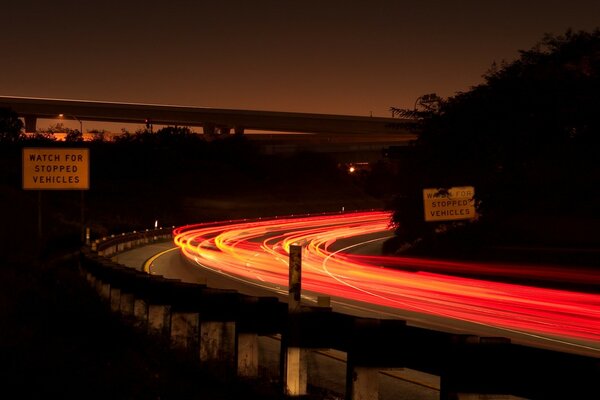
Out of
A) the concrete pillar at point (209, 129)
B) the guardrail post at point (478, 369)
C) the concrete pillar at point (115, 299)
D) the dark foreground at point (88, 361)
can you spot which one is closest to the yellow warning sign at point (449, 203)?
the concrete pillar at point (115, 299)

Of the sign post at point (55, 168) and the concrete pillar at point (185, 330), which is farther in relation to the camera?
the sign post at point (55, 168)

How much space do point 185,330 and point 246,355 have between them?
6.89 ft

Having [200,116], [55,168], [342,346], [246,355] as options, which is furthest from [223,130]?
[342,346]

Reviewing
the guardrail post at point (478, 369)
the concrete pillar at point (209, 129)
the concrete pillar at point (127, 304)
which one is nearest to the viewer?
the guardrail post at point (478, 369)

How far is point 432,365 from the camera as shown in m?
6.93

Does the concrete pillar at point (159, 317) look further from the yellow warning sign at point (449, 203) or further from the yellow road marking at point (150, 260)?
the yellow road marking at point (150, 260)

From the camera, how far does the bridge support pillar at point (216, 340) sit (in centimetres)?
1050

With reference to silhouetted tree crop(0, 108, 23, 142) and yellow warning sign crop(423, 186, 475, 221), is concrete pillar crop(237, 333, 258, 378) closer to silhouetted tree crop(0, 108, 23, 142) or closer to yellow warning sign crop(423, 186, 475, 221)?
yellow warning sign crop(423, 186, 475, 221)

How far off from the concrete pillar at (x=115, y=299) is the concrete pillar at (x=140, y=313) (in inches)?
38.5

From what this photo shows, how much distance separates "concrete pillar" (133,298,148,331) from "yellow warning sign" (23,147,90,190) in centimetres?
2084

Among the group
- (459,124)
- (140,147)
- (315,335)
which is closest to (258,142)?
(140,147)

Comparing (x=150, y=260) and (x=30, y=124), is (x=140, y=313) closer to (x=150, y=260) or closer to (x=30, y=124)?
(x=150, y=260)

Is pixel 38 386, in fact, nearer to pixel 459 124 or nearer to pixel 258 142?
pixel 459 124

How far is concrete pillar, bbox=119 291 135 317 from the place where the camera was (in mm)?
14359
